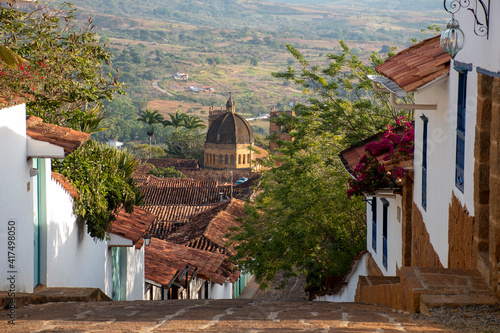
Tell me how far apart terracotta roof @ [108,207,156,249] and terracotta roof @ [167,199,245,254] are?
10.0 meters

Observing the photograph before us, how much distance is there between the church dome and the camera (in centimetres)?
9000

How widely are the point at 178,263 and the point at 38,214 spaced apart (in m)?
10.0

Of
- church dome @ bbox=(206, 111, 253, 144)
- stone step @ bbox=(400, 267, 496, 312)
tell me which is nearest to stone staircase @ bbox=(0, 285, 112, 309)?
stone step @ bbox=(400, 267, 496, 312)

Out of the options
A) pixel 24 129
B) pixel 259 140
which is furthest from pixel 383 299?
pixel 259 140

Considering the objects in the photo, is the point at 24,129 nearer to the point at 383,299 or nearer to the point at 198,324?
the point at 198,324

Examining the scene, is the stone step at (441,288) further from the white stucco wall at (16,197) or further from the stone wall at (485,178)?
the white stucco wall at (16,197)

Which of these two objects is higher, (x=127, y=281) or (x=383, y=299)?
(x=383, y=299)

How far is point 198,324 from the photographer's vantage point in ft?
17.3

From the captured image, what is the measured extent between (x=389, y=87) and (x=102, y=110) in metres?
5.51

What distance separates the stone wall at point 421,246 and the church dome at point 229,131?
79.7 m

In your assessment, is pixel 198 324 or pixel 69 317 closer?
pixel 198 324

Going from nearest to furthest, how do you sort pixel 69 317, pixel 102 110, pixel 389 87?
pixel 69 317 → pixel 389 87 → pixel 102 110

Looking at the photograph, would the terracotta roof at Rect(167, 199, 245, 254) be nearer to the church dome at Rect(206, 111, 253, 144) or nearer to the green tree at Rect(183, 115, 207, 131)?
the church dome at Rect(206, 111, 253, 144)

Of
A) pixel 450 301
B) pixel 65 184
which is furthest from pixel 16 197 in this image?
pixel 450 301
